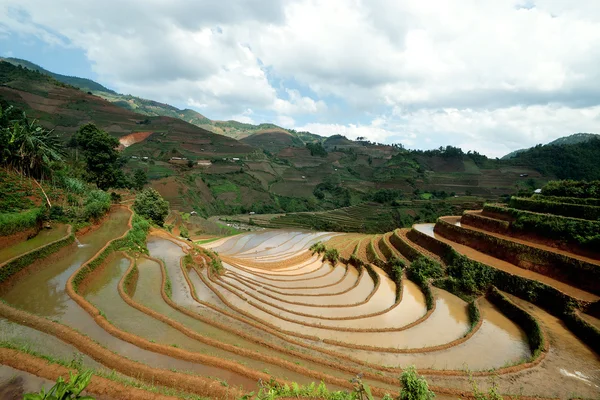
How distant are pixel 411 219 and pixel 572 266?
127ft

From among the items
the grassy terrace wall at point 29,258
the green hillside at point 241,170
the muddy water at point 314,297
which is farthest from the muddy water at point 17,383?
the green hillside at point 241,170

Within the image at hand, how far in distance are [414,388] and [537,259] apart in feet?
50.6

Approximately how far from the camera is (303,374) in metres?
9.23

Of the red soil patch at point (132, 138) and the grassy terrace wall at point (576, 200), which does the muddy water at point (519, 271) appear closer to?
the grassy terrace wall at point (576, 200)

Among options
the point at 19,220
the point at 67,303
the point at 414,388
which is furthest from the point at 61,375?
the point at 19,220

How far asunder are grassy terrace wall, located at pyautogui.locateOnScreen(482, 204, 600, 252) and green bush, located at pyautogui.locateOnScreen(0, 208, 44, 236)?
31.2 m

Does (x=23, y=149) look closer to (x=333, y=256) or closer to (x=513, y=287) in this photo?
(x=333, y=256)

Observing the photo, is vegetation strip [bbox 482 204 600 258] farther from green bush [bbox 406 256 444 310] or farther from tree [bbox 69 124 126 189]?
Answer: tree [bbox 69 124 126 189]

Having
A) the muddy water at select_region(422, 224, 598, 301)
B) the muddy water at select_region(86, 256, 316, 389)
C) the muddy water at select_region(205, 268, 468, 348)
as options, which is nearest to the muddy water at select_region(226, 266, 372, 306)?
the muddy water at select_region(205, 268, 468, 348)

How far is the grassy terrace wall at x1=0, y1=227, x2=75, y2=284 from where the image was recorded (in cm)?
1189

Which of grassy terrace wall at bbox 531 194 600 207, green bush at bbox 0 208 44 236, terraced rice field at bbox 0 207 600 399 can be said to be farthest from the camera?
grassy terrace wall at bbox 531 194 600 207

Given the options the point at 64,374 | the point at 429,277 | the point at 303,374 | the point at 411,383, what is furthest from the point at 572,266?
the point at 64,374

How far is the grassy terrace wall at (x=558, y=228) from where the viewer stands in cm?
1566

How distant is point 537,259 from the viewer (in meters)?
16.5
